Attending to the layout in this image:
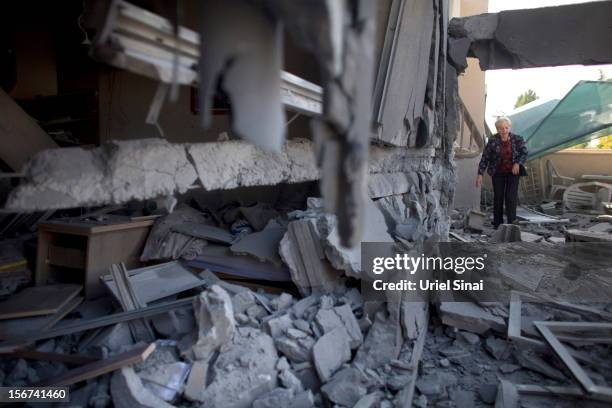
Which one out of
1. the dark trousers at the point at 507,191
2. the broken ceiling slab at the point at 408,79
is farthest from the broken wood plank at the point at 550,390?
the dark trousers at the point at 507,191

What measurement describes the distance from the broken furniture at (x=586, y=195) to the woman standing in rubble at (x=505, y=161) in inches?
170

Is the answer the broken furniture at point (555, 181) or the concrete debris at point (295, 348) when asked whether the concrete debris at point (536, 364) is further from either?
the broken furniture at point (555, 181)

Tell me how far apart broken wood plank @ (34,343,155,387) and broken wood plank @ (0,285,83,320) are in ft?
2.22

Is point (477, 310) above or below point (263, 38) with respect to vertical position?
below

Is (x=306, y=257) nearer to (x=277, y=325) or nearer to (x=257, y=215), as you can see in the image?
(x=277, y=325)

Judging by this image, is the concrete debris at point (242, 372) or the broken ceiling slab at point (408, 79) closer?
the concrete debris at point (242, 372)

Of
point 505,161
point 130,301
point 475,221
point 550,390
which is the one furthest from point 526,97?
point 130,301

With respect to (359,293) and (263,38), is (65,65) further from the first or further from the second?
(263,38)

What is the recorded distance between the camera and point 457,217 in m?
8.93

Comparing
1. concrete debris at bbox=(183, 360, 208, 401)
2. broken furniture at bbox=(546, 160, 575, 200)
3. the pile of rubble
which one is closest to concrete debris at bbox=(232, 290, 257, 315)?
the pile of rubble

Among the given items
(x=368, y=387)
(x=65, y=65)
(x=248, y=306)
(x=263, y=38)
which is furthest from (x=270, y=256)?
(x=65, y=65)

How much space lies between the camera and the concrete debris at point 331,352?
2.82 metres

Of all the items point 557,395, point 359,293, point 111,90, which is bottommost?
point 557,395

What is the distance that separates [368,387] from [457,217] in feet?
22.1
